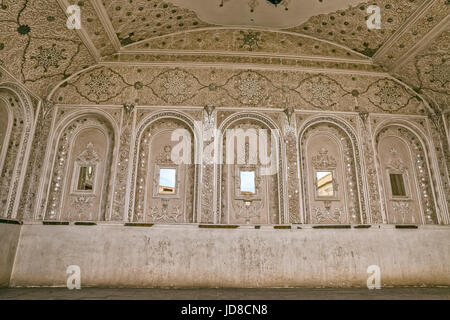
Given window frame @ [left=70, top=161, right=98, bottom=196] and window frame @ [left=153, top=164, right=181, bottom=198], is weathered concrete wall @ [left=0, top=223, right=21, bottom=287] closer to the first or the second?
window frame @ [left=70, top=161, right=98, bottom=196]

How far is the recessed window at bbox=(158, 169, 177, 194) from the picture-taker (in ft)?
22.2

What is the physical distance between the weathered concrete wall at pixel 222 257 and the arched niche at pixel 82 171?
789 millimetres

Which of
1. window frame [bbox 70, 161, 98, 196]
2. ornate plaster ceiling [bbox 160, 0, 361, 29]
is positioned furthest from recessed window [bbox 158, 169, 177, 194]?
ornate plaster ceiling [bbox 160, 0, 361, 29]

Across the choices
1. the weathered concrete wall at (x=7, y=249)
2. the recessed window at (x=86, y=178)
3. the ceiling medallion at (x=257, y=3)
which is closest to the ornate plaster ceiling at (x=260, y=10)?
the ceiling medallion at (x=257, y=3)

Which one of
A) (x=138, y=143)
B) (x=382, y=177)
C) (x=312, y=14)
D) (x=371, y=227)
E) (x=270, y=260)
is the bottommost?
(x=270, y=260)

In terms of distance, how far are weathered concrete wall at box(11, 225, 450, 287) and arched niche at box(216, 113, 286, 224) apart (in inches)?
31.9

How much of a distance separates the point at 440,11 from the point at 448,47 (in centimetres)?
92

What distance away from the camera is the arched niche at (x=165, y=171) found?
258 inches

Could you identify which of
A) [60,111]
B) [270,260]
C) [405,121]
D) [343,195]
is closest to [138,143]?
[60,111]

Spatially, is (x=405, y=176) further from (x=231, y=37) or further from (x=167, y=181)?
(x=167, y=181)

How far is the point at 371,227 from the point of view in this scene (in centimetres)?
595

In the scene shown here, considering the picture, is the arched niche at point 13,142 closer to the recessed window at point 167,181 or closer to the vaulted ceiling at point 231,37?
the vaulted ceiling at point 231,37

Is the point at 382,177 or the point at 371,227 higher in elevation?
the point at 382,177

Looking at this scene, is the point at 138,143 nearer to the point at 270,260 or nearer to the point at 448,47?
the point at 270,260
